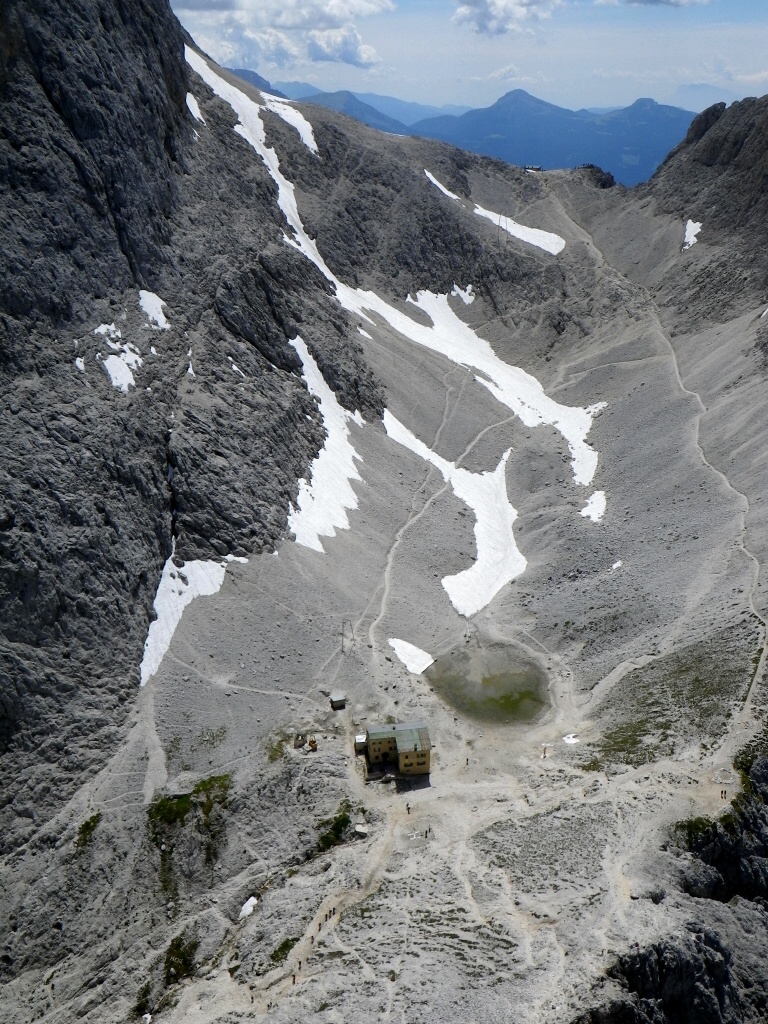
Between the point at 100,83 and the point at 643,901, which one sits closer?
the point at 643,901

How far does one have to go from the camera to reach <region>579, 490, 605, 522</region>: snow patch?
6888 cm

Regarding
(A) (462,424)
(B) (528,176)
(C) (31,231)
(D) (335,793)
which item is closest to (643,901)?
(D) (335,793)

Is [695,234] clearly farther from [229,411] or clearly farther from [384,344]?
[229,411]

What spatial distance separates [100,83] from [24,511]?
3776 cm

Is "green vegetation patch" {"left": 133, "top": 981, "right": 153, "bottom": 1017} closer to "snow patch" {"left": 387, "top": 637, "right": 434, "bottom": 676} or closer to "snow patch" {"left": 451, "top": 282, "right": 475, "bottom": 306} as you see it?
"snow patch" {"left": 387, "top": 637, "right": 434, "bottom": 676}

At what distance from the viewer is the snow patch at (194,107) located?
83312 mm

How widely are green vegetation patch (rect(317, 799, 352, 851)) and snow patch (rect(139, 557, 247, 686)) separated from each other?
1485cm

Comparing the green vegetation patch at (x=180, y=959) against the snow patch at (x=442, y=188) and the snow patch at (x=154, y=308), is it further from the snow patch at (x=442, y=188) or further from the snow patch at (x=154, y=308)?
the snow patch at (x=442, y=188)

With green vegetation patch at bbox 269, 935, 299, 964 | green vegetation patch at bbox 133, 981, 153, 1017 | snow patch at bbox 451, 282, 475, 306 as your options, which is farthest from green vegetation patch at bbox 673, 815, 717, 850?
snow patch at bbox 451, 282, 475, 306

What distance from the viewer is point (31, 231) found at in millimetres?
52781

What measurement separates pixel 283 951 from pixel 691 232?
A: 112 meters

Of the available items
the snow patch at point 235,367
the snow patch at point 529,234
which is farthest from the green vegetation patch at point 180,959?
the snow patch at point 529,234

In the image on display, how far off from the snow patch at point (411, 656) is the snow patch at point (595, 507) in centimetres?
2285

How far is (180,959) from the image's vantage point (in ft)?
117
